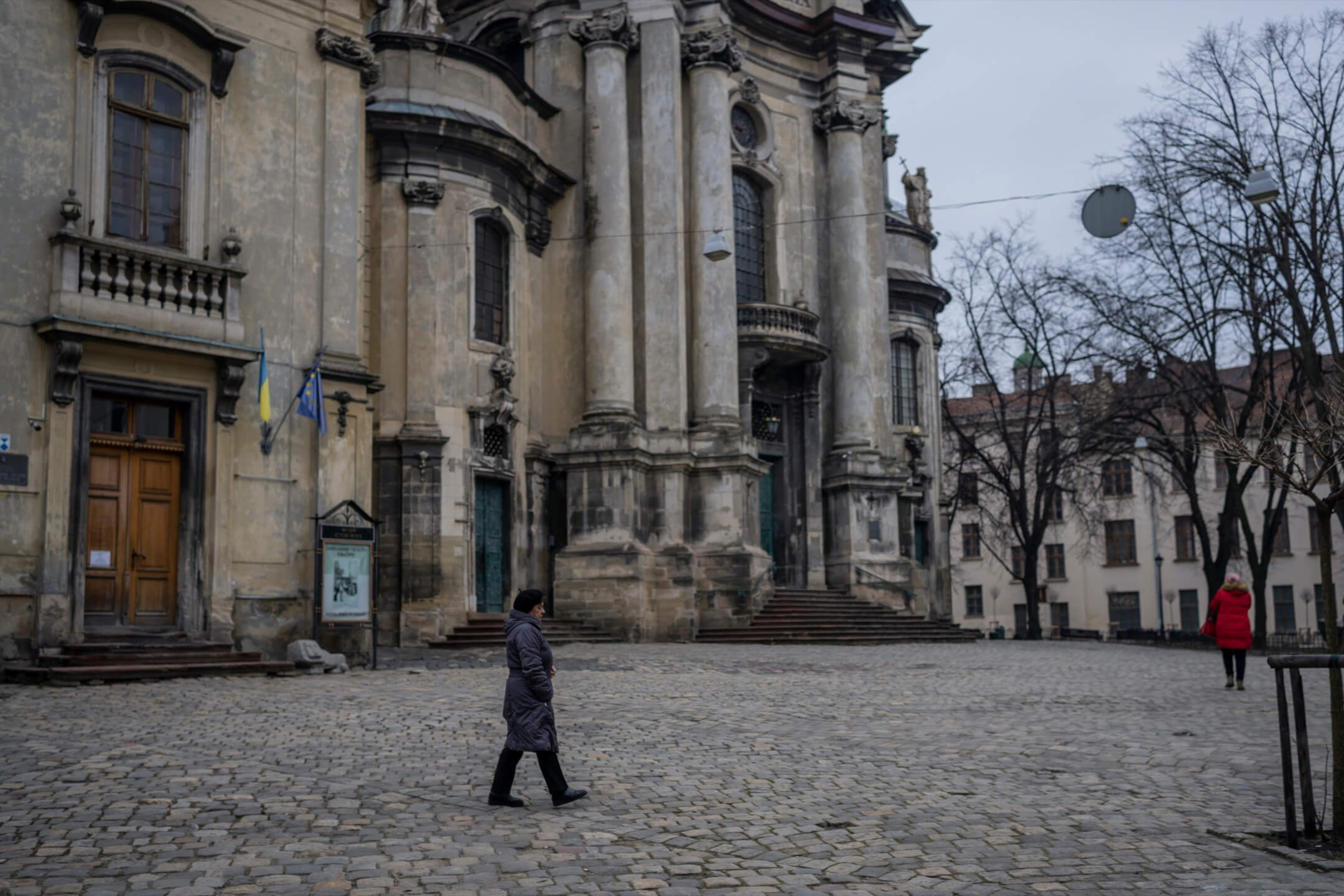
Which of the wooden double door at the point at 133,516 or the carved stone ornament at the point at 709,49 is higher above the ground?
the carved stone ornament at the point at 709,49

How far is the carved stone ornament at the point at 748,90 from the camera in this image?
1330 inches

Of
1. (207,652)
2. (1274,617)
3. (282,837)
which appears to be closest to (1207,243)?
(207,652)

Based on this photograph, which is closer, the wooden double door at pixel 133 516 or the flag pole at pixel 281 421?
the wooden double door at pixel 133 516

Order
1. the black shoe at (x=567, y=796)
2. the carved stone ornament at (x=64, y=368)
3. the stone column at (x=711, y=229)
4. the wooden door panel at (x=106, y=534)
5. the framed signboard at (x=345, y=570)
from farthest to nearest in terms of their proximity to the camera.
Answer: the stone column at (x=711, y=229) < the framed signboard at (x=345, y=570) < the wooden door panel at (x=106, y=534) < the carved stone ornament at (x=64, y=368) < the black shoe at (x=567, y=796)

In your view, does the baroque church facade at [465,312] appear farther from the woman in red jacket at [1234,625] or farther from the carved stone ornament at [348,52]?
the woman in red jacket at [1234,625]

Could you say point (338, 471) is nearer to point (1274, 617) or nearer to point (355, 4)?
point (355, 4)

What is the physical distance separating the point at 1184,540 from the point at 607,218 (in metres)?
49.0

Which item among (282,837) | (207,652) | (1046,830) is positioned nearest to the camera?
(282,837)

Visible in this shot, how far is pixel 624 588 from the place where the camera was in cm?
2777

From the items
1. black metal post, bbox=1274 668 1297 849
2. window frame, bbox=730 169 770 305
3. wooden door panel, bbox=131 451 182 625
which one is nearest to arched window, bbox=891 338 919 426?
window frame, bbox=730 169 770 305

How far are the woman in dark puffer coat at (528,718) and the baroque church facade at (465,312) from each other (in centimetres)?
944

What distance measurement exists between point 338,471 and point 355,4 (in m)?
7.21

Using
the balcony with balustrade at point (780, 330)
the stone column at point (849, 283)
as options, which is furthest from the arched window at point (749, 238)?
the stone column at point (849, 283)

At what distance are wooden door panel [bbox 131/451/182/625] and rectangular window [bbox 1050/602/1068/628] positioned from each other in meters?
60.7
